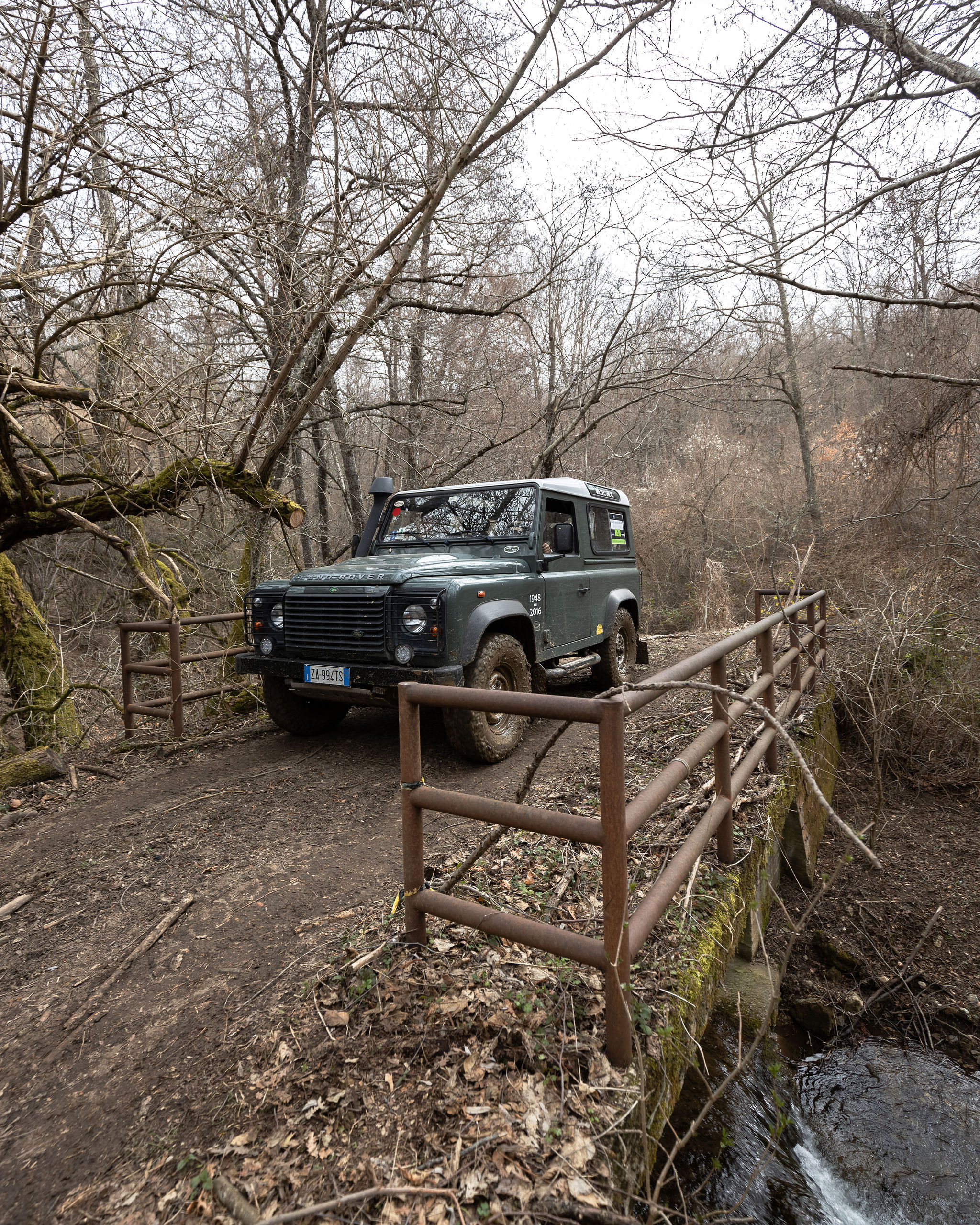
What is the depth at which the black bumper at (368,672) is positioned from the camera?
13.9ft

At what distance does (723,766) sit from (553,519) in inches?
127

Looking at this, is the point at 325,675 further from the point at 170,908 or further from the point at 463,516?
the point at 463,516

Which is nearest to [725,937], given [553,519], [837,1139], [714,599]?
[837,1139]

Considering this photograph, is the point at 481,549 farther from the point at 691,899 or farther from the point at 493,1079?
the point at 493,1079

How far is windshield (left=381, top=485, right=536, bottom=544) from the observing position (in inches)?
221

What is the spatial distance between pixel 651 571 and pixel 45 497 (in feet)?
42.0

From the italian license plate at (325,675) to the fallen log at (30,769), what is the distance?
81.6 inches

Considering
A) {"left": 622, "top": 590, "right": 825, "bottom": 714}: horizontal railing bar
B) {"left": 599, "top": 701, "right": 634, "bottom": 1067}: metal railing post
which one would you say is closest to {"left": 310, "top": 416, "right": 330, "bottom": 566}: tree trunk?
{"left": 622, "top": 590, "right": 825, "bottom": 714}: horizontal railing bar

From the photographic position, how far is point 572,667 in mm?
5758

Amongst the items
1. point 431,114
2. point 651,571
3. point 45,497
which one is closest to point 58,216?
point 45,497

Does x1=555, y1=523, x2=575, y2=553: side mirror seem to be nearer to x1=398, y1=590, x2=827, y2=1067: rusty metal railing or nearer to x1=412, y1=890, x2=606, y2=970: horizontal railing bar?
x1=398, y1=590, x2=827, y2=1067: rusty metal railing

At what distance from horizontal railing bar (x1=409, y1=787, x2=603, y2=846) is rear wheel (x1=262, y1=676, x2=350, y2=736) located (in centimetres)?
319

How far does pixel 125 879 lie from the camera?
3.47 meters

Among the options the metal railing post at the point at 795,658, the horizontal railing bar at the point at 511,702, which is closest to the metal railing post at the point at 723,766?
the horizontal railing bar at the point at 511,702
